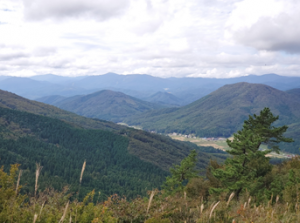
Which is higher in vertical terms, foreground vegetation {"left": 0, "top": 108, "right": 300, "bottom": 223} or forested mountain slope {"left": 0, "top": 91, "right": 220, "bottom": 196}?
foreground vegetation {"left": 0, "top": 108, "right": 300, "bottom": 223}

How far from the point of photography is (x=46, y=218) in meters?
11.5

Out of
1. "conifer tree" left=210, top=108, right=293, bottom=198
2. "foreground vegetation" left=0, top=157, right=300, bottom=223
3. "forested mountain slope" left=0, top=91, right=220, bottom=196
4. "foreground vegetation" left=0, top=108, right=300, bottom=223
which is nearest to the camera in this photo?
"foreground vegetation" left=0, top=157, right=300, bottom=223

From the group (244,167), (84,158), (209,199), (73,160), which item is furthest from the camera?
(84,158)

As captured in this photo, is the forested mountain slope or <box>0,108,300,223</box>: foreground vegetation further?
the forested mountain slope

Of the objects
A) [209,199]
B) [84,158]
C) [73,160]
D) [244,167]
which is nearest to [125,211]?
[209,199]

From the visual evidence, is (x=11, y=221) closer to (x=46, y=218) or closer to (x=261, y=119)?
(x=46, y=218)

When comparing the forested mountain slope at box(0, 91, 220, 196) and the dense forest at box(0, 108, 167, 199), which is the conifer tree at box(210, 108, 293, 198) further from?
the forested mountain slope at box(0, 91, 220, 196)

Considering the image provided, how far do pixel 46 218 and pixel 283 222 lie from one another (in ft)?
39.6

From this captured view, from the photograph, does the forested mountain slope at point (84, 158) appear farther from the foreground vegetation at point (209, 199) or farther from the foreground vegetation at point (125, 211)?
the foreground vegetation at point (125, 211)

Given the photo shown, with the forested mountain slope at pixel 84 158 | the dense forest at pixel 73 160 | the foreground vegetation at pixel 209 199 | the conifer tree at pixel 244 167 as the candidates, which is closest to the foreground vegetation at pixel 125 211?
the foreground vegetation at pixel 209 199

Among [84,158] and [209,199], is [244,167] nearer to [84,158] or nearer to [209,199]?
[209,199]

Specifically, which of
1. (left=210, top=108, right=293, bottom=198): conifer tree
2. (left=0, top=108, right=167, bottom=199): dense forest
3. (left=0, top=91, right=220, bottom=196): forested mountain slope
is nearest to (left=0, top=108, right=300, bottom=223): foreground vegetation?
(left=210, top=108, right=293, bottom=198): conifer tree

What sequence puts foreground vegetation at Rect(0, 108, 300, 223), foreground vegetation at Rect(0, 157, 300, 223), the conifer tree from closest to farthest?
1. foreground vegetation at Rect(0, 157, 300, 223)
2. foreground vegetation at Rect(0, 108, 300, 223)
3. the conifer tree

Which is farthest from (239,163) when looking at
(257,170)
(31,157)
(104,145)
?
(104,145)
